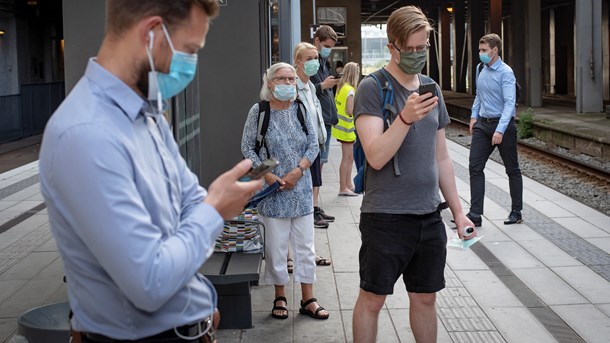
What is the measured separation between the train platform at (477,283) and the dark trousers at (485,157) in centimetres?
33

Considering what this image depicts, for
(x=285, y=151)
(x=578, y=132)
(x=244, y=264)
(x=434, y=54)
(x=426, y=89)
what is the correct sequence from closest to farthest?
(x=426, y=89), (x=244, y=264), (x=285, y=151), (x=578, y=132), (x=434, y=54)

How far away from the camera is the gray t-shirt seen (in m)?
4.21

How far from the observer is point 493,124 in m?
9.37

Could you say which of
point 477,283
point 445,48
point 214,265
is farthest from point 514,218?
point 445,48

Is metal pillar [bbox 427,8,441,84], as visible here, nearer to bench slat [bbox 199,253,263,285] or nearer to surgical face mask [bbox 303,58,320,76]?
surgical face mask [bbox 303,58,320,76]

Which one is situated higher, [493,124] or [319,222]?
[493,124]

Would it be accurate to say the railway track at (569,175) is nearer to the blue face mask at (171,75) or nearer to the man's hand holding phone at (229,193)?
the man's hand holding phone at (229,193)

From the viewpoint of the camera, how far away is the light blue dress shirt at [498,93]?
914 centimetres

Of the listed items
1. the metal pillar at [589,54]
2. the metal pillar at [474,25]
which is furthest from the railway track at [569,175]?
the metal pillar at [474,25]

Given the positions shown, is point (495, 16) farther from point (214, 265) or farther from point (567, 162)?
point (214, 265)

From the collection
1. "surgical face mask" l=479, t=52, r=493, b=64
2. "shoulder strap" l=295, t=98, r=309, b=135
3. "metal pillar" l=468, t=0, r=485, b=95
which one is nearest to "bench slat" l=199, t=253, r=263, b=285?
"shoulder strap" l=295, t=98, r=309, b=135

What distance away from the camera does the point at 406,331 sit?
5.82m

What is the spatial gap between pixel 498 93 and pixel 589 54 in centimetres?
1893

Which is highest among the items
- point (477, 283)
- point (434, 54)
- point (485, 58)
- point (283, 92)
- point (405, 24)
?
point (434, 54)
